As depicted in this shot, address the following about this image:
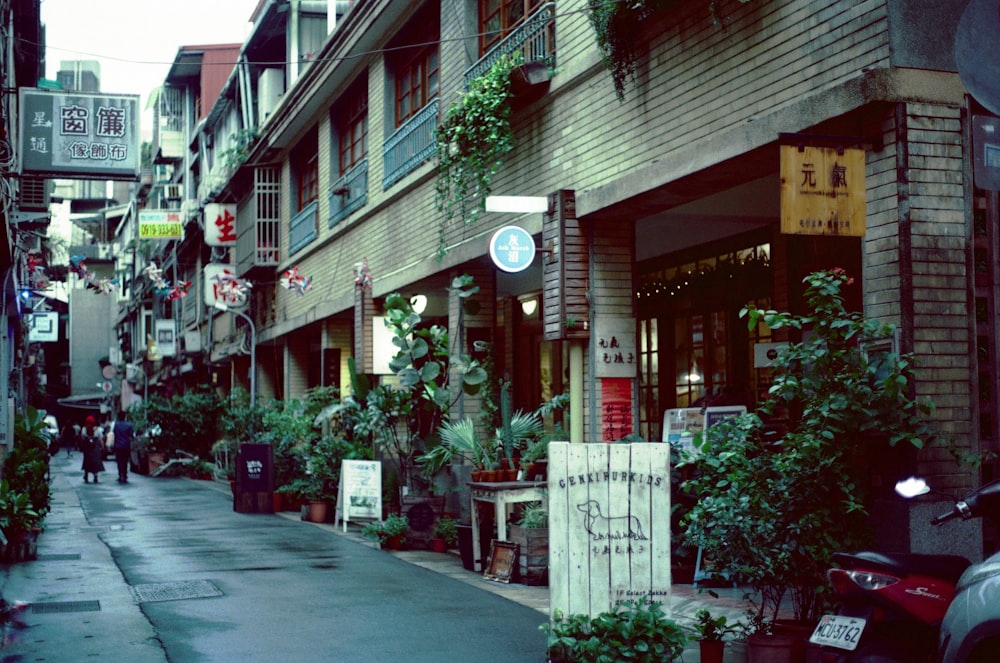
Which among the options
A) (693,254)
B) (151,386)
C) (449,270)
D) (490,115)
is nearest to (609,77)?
(490,115)

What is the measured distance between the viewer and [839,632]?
5.92m

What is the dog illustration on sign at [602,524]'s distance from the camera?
726 centimetres

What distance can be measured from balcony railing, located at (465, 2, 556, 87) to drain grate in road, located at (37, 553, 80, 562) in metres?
7.77

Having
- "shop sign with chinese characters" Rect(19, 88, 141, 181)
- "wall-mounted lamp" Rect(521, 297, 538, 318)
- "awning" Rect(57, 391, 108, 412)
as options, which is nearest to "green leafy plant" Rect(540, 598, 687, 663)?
"wall-mounted lamp" Rect(521, 297, 538, 318)

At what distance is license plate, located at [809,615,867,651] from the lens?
5.79 meters

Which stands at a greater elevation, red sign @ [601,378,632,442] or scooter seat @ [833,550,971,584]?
red sign @ [601,378,632,442]

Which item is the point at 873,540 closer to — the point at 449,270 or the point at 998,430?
the point at 998,430

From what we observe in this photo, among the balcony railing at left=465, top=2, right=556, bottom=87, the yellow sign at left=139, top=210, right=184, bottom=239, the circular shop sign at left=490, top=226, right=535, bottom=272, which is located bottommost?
the circular shop sign at left=490, top=226, right=535, bottom=272

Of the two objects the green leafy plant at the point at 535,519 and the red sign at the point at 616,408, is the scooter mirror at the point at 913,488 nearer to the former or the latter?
the green leafy plant at the point at 535,519

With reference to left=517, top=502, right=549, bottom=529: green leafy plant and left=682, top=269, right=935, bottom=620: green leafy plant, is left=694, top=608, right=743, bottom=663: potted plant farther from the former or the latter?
left=517, top=502, right=549, bottom=529: green leafy plant

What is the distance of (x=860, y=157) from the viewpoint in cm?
830

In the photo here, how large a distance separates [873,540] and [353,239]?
15.1 meters

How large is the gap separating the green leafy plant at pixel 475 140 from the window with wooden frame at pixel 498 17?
2.25ft

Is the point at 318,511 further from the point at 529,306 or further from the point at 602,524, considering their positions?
the point at 602,524
